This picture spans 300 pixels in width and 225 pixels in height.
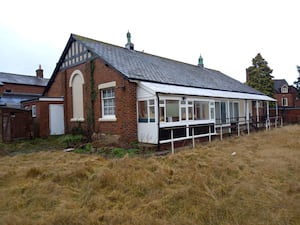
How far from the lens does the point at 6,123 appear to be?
573 inches

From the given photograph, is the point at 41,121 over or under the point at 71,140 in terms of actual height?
over

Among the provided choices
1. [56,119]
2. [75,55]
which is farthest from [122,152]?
[56,119]

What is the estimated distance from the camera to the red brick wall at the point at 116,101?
1166 cm

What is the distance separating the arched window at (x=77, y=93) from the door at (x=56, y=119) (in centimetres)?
168

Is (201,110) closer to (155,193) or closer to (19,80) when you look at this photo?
(155,193)

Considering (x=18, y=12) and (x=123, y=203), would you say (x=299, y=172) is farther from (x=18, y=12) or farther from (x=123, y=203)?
(x=18, y=12)

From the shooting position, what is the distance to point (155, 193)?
4.83m

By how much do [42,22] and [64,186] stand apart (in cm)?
1427

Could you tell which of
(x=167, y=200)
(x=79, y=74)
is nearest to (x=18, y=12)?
(x=79, y=74)

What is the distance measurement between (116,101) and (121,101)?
487mm

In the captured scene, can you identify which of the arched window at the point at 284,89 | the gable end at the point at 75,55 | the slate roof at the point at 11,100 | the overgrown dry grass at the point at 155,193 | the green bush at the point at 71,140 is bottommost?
the overgrown dry grass at the point at 155,193

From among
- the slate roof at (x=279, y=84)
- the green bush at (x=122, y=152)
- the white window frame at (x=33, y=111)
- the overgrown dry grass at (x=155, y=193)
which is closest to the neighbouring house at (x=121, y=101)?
the white window frame at (x=33, y=111)

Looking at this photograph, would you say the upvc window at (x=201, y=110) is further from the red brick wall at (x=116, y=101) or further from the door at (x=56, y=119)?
the door at (x=56, y=119)

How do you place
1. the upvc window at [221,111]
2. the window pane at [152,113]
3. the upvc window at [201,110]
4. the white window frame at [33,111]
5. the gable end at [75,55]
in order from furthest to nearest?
the upvc window at [221,111] < the white window frame at [33,111] < the upvc window at [201,110] < the gable end at [75,55] < the window pane at [152,113]
